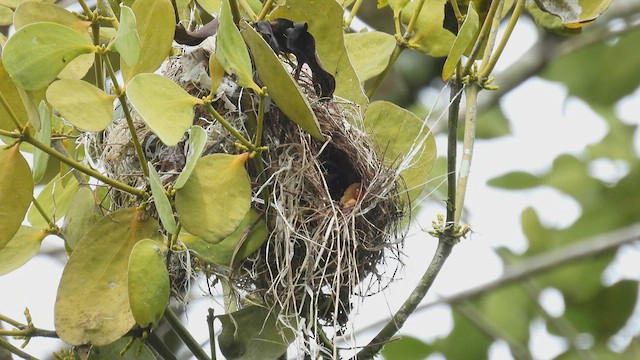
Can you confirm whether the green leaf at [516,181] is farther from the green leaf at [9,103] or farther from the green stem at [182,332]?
the green leaf at [9,103]

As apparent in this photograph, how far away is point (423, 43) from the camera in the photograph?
1391mm

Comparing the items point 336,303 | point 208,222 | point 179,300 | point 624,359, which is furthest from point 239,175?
point 624,359

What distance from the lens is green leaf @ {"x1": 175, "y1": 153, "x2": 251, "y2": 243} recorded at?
1012mm

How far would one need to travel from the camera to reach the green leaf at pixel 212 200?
1012mm

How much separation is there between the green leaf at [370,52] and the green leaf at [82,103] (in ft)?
1.39

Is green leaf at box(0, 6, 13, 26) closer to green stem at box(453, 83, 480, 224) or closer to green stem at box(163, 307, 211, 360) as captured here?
green stem at box(163, 307, 211, 360)

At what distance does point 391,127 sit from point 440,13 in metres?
0.18

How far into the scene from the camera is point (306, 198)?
4.05ft

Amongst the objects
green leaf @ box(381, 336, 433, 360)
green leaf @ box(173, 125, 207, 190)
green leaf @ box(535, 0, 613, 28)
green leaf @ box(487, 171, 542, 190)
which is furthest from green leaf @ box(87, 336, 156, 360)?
green leaf @ box(487, 171, 542, 190)

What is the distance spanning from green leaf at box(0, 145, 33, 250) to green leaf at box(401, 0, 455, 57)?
1.95 ft

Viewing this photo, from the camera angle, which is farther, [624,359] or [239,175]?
[624,359]

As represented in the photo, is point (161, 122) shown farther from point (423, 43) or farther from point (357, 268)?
point (423, 43)

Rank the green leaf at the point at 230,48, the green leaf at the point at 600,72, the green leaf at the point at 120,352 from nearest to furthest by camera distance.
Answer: the green leaf at the point at 230,48, the green leaf at the point at 120,352, the green leaf at the point at 600,72

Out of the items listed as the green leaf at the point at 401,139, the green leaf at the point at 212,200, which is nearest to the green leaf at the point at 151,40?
the green leaf at the point at 212,200
